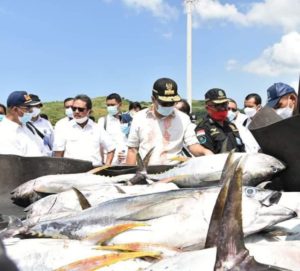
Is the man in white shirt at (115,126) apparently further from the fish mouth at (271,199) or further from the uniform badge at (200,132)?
the fish mouth at (271,199)

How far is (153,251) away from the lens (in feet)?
6.18

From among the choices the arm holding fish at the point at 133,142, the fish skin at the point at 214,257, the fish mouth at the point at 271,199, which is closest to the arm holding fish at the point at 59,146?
the arm holding fish at the point at 133,142

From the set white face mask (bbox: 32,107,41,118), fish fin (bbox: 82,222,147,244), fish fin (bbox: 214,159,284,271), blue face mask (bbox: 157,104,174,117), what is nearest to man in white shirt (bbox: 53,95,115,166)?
white face mask (bbox: 32,107,41,118)

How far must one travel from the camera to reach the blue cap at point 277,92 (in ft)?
14.4

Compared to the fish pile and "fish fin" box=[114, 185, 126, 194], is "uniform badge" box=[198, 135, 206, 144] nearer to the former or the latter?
"fish fin" box=[114, 185, 126, 194]

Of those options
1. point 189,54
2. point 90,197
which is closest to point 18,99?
point 90,197

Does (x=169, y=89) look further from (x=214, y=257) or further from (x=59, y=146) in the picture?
(x=214, y=257)

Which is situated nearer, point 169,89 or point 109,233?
point 109,233

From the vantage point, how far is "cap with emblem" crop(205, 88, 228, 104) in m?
5.15

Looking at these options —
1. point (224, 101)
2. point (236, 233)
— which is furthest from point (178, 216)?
point (224, 101)

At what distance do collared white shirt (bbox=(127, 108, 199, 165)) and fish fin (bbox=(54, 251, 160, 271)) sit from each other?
9.59 ft

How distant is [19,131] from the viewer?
201 inches

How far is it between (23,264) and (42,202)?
1217mm

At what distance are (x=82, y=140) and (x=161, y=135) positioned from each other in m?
1.42
